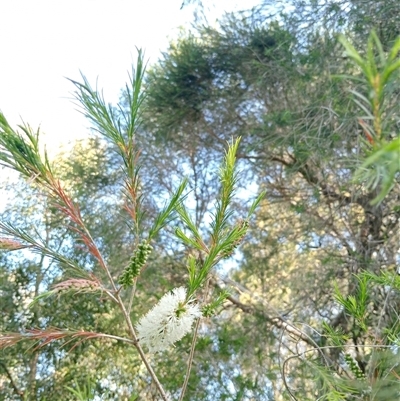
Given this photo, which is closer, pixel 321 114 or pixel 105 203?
pixel 321 114

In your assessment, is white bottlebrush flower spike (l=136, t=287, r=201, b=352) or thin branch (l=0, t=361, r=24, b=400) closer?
white bottlebrush flower spike (l=136, t=287, r=201, b=352)

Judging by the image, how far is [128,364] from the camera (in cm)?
376

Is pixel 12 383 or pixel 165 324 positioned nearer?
pixel 165 324

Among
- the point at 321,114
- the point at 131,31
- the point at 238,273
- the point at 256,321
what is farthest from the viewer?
the point at 238,273

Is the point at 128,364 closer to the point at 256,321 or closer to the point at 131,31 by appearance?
the point at 256,321

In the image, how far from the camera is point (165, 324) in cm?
72

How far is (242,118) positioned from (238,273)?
1.10 meters

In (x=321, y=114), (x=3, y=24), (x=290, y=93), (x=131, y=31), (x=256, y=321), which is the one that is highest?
(x=3, y=24)

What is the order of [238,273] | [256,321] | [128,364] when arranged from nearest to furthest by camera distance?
[256,321] < [128,364] < [238,273]

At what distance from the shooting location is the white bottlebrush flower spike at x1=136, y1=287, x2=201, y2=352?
722 mm

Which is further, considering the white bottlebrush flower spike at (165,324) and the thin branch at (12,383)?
the thin branch at (12,383)

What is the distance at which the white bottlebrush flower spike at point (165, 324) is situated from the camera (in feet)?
2.37

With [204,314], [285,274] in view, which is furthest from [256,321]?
[204,314]

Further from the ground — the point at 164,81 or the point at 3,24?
the point at 3,24
